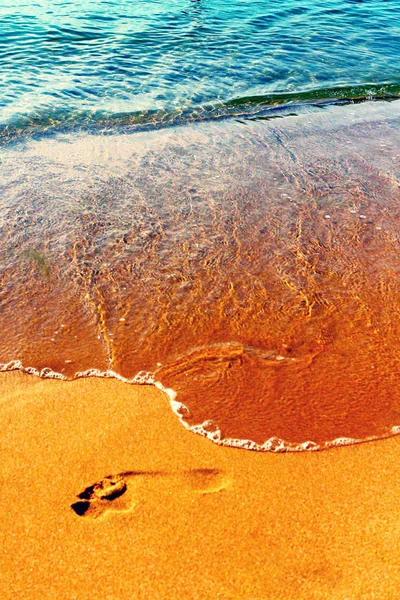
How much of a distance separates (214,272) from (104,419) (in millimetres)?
1733

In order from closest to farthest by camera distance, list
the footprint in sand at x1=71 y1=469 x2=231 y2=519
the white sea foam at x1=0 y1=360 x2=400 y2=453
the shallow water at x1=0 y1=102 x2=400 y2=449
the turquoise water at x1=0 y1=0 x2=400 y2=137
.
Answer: the footprint in sand at x1=71 y1=469 x2=231 y2=519
the white sea foam at x1=0 y1=360 x2=400 y2=453
the shallow water at x1=0 y1=102 x2=400 y2=449
the turquoise water at x1=0 y1=0 x2=400 y2=137

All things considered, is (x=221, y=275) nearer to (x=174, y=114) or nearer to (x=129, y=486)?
(x=129, y=486)

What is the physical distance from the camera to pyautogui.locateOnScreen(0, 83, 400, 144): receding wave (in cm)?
733

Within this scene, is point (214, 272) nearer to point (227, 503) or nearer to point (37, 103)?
point (227, 503)

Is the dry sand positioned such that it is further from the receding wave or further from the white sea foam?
the receding wave

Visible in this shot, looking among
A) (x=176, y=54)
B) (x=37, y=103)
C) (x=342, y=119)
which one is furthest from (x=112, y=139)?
(x=176, y=54)

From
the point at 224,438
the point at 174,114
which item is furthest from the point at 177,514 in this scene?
the point at 174,114

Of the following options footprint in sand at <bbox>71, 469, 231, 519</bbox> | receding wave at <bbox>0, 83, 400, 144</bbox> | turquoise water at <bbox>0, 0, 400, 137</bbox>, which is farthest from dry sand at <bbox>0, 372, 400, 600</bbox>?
turquoise water at <bbox>0, 0, 400, 137</bbox>

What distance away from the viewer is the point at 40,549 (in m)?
2.34

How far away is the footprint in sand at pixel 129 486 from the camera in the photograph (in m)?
2.52

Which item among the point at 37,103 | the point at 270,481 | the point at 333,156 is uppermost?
the point at 37,103

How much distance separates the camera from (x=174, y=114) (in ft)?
25.6

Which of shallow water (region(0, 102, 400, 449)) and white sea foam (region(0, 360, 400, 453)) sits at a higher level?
shallow water (region(0, 102, 400, 449))

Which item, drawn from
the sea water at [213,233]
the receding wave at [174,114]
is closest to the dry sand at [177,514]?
the sea water at [213,233]
